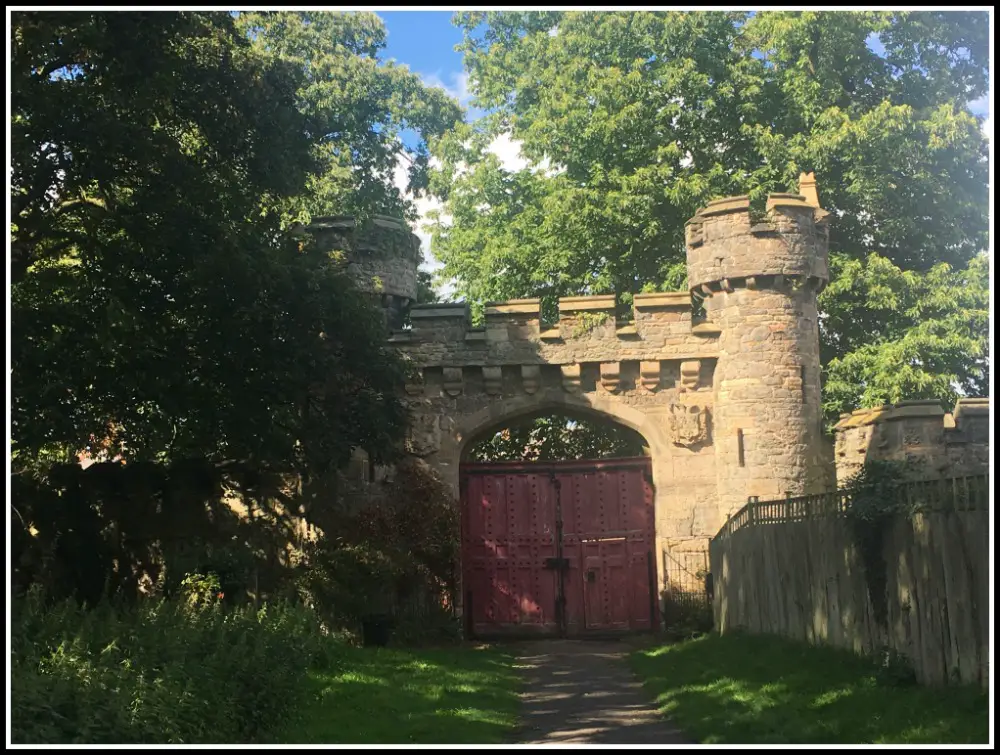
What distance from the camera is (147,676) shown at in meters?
8.44

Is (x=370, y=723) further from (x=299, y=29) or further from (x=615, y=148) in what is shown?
(x=299, y=29)

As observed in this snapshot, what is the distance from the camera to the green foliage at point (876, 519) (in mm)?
9750

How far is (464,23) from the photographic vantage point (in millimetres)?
28562

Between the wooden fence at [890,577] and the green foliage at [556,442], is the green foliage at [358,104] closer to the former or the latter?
the green foliage at [556,442]

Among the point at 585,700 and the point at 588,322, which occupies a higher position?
the point at 588,322

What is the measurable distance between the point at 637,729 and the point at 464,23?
73.1ft

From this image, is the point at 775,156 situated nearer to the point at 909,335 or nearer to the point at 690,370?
the point at 909,335

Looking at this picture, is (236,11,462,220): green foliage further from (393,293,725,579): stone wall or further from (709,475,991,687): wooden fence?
(709,475,991,687): wooden fence

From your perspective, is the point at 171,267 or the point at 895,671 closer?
the point at 895,671

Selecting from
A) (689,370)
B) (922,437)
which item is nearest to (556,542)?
(689,370)

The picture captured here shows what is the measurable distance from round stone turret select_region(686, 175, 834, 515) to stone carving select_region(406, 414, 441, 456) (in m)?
4.43

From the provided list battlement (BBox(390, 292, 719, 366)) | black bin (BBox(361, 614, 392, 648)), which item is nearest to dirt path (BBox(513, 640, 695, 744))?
black bin (BBox(361, 614, 392, 648))

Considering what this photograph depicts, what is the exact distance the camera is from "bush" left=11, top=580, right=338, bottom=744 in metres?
7.05

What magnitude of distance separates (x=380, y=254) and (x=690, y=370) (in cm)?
546
